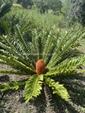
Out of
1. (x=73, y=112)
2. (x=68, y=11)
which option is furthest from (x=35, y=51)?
(x=68, y=11)

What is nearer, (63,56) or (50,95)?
(50,95)

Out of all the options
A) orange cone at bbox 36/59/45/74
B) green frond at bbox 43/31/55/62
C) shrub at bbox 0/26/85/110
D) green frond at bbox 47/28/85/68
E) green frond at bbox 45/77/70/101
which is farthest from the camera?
green frond at bbox 43/31/55/62

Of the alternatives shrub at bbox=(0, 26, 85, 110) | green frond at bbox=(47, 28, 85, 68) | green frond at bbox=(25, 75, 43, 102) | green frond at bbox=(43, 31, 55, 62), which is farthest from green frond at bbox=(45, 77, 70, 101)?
green frond at bbox=(43, 31, 55, 62)

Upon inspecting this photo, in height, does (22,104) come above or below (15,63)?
below

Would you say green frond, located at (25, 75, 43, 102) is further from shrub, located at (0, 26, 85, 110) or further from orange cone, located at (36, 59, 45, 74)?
orange cone, located at (36, 59, 45, 74)

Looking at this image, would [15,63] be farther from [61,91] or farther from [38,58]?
[61,91]

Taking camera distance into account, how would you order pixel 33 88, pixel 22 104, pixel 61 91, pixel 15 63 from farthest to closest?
pixel 15 63 < pixel 22 104 < pixel 33 88 < pixel 61 91

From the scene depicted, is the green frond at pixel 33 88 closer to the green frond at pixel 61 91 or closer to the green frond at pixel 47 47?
the green frond at pixel 61 91

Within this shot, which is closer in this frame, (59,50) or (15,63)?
(15,63)

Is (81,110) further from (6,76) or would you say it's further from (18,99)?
(6,76)

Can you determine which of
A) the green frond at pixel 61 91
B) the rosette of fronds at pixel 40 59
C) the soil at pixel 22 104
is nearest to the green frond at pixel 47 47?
the rosette of fronds at pixel 40 59

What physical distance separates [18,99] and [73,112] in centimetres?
110

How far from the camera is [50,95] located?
4.65 m

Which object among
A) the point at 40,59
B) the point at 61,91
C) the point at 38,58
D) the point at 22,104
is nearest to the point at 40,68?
the point at 40,59
